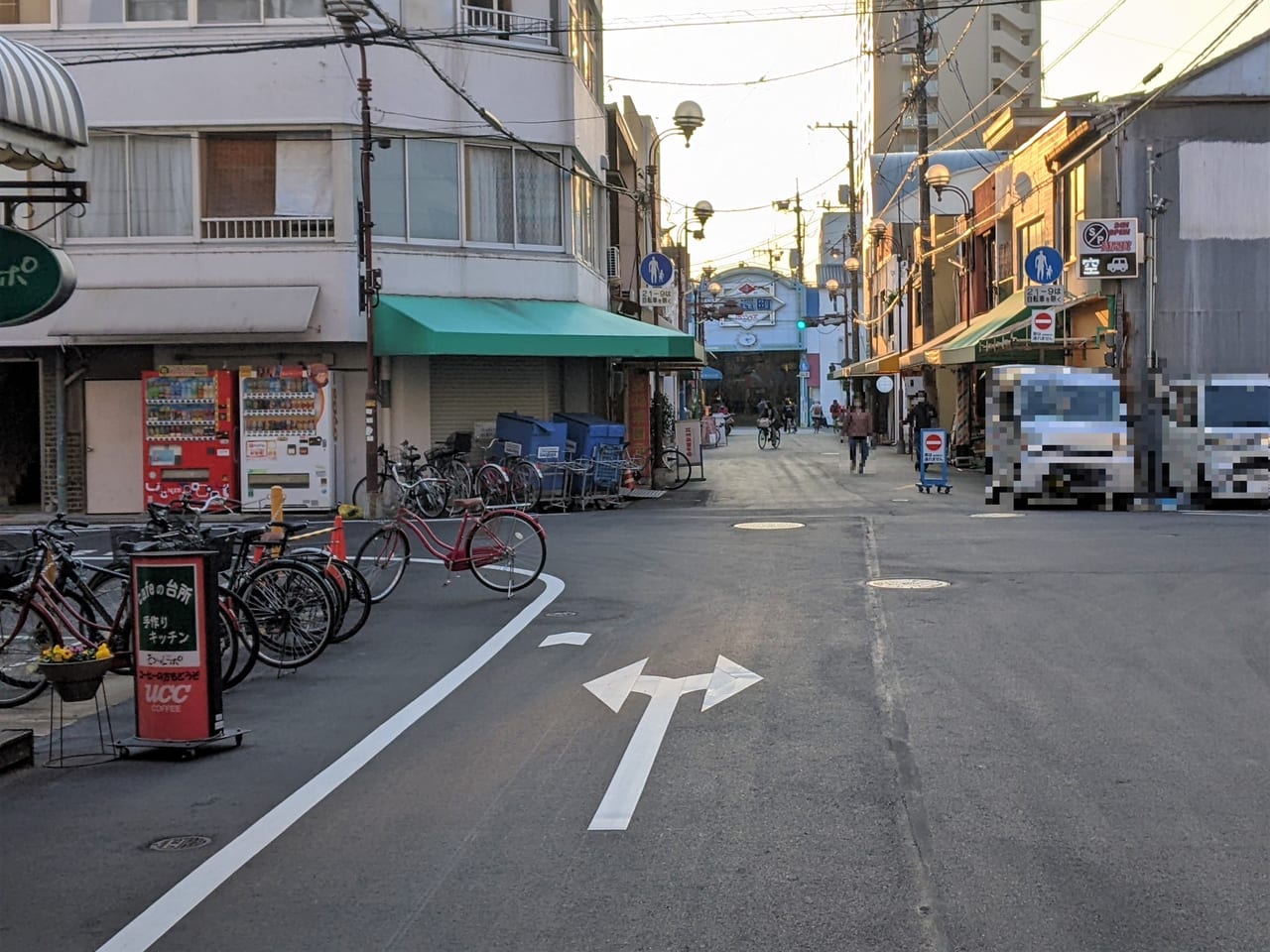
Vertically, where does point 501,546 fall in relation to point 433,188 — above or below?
below

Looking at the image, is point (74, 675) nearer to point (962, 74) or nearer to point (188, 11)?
point (188, 11)

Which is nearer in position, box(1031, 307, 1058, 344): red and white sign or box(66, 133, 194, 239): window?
box(66, 133, 194, 239): window

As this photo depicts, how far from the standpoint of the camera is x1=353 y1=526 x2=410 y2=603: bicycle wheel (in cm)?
1242

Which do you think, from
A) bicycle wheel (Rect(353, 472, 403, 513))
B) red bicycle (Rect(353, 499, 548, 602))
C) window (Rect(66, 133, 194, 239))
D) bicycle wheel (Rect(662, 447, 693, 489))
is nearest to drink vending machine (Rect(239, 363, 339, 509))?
bicycle wheel (Rect(353, 472, 403, 513))

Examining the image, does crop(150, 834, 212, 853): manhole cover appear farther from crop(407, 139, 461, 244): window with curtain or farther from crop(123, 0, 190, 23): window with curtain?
crop(123, 0, 190, 23): window with curtain

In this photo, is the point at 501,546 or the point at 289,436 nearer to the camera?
the point at 501,546

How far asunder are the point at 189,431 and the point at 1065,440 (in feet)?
48.0

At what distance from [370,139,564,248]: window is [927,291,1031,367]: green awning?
9.62m

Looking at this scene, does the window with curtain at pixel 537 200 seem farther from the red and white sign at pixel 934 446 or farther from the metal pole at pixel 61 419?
the metal pole at pixel 61 419

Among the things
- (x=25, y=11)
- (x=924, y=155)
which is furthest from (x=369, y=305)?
(x=924, y=155)

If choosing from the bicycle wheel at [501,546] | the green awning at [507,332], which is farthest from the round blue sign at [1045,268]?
the bicycle wheel at [501,546]

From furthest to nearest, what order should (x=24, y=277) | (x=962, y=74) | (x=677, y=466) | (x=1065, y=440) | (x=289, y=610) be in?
1. (x=962, y=74)
2. (x=677, y=466)
3. (x=1065, y=440)
4. (x=289, y=610)
5. (x=24, y=277)

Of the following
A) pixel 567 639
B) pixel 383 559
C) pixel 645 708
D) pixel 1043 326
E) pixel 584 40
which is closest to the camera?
pixel 645 708

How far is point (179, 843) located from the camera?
5.95 meters
